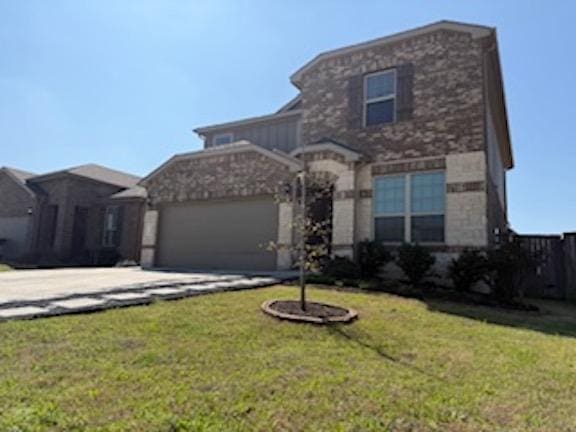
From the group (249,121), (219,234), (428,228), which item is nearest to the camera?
(428,228)

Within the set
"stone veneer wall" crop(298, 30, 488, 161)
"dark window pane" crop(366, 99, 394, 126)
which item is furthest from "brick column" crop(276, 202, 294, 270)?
"dark window pane" crop(366, 99, 394, 126)

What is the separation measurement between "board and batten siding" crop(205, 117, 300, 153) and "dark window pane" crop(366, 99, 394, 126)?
12.8 ft

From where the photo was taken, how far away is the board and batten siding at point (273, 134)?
643 inches

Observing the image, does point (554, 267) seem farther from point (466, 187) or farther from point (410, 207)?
point (410, 207)

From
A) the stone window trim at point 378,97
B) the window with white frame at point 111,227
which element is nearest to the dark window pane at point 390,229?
the stone window trim at point 378,97

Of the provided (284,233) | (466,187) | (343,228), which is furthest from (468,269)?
(284,233)

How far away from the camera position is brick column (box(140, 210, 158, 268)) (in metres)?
15.0

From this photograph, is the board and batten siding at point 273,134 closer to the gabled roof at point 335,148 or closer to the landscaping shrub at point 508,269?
the gabled roof at point 335,148

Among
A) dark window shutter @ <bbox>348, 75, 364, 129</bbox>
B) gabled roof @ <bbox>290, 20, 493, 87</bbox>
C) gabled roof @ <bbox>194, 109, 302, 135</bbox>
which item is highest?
gabled roof @ <bbox>290, 20, 493, 87</bbox>

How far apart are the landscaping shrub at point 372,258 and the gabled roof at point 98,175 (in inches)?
664

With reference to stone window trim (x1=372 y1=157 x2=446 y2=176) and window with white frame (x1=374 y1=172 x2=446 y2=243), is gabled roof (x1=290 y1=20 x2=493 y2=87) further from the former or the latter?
window with white frame (x1=374 y1=172 x2=446 y2=243)

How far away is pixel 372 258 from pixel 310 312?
5.39m

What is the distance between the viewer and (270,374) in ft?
11.7

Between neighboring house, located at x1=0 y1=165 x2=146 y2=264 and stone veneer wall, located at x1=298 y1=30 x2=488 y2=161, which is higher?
stone veneer wall, located at x1=298 y1=30 x2=488 y2=161
